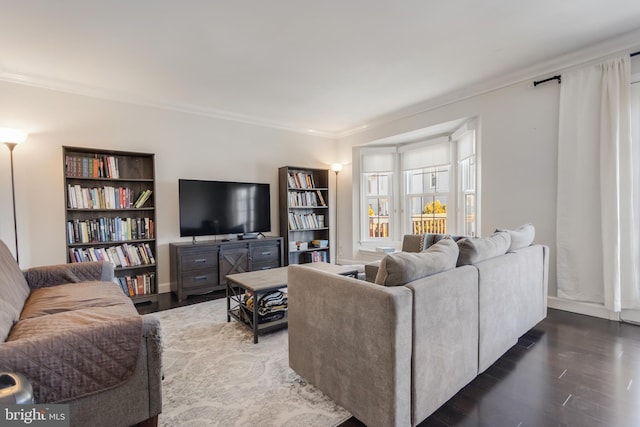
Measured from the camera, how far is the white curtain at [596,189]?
2.66m

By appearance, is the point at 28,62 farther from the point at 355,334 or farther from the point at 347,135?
the point at 347,135

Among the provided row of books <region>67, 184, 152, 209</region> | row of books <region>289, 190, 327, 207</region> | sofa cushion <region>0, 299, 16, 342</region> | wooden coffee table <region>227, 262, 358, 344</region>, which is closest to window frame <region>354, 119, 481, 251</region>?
row of books <region>289, 190, 327, 207</region>

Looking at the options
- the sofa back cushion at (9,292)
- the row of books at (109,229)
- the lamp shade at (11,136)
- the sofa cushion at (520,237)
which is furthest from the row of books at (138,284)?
the sofa cushion at (520,237)

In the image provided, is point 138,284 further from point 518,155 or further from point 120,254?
point 518,155

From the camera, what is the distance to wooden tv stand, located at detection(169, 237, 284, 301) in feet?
12.1

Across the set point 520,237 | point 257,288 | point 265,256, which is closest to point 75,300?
point 257,288

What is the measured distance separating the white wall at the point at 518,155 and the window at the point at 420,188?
27 cm

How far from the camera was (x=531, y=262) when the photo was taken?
2408mm

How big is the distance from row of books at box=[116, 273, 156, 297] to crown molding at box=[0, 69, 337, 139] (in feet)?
7.42

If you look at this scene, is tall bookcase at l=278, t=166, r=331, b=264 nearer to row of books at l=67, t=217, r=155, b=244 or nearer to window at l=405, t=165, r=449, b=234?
window at l=405, t=165, r=449, b=234

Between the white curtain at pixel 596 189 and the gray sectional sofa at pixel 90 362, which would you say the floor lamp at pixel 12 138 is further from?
the white curtain at pixel 596 189

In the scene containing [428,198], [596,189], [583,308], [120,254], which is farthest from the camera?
[428,198]

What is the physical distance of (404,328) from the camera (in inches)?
50.9

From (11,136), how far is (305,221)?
12.4ft
